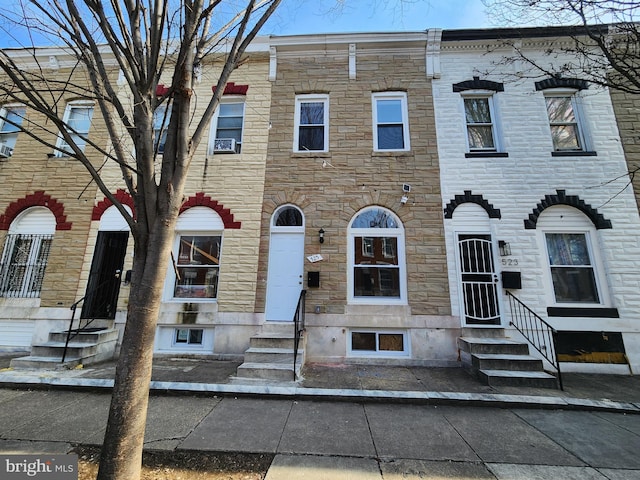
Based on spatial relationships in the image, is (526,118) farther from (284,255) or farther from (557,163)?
(284,255)

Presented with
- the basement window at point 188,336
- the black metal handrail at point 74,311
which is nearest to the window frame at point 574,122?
the basement window at point 188,336

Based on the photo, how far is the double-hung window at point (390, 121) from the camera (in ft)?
25.1

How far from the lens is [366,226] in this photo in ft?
23.4

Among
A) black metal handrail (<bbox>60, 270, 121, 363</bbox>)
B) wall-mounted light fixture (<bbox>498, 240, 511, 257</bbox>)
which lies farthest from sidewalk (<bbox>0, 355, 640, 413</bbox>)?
wall-mounted light fixture (<bbox>498, 240, 511, 257</bbox>)

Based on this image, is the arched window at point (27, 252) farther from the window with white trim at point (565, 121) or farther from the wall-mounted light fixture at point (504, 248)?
the window with white trim at point (565, 121)

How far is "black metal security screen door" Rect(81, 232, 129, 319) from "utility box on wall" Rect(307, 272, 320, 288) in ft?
15.9

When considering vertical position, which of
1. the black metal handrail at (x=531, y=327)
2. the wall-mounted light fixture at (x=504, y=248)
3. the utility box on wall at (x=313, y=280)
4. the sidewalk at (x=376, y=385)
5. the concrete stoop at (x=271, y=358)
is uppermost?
the wall-mounted light fixture at (x=504, y=248)

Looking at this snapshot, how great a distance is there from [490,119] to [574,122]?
207cm

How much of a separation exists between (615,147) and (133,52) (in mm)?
10113

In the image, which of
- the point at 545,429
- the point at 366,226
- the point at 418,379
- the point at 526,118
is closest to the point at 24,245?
the point at 366,226

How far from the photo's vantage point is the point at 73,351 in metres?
5.89

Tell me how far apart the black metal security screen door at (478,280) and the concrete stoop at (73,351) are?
26.9ft

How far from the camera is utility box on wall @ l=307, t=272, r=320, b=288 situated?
6711 millimetres

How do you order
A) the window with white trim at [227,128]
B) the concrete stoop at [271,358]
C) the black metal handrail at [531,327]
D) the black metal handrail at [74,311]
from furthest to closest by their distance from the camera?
the window with white trim at [227,128] → the black metal handrail at [531,327] → the black metal handrail at [74,311] → the concrete stoop at [271,358]
